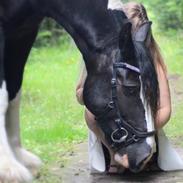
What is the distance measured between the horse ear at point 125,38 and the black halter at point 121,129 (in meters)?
0.10

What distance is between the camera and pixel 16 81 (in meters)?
4.82

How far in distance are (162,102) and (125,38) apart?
2.84 feet

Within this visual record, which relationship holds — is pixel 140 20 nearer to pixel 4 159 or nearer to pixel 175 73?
pixel 4 159

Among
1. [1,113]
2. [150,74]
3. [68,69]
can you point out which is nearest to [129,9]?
[150,74]

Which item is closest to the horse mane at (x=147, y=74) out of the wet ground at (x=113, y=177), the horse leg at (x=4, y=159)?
the wet ground at (x=113, y=177)

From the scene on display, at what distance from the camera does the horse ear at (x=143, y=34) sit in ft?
15.9

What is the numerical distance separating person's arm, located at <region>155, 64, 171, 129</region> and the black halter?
0.40 m

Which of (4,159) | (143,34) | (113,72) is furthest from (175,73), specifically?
(4,159)

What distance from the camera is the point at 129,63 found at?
14.5 feet

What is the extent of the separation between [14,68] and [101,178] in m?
1.01

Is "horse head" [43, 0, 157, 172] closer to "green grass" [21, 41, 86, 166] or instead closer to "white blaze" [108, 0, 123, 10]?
"white blaze" [108, 0, 123, 10]

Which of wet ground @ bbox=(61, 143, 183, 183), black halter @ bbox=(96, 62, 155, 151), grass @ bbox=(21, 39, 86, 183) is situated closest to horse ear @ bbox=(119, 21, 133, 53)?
black halter @ bbox=(96, 62, 155, 151)

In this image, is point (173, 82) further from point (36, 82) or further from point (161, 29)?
point (161, 29)

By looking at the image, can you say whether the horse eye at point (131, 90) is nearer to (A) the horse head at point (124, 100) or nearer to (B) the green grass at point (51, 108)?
(A) the horse head at point (124, 100)
